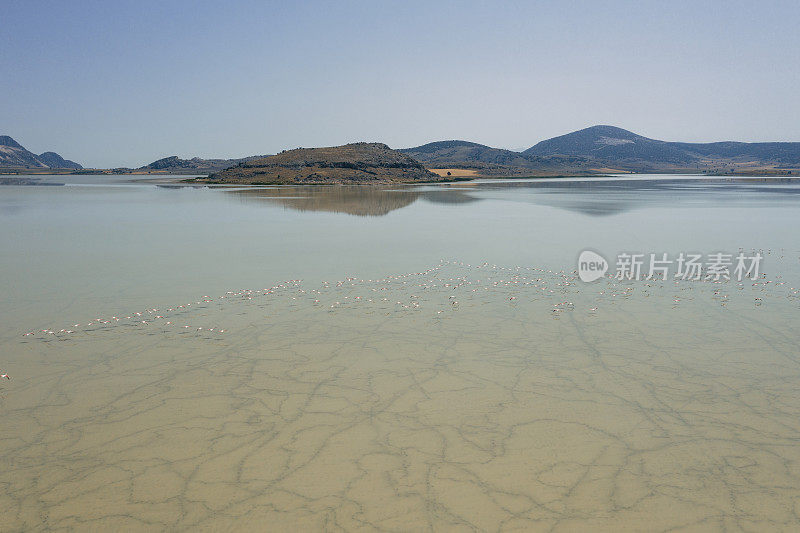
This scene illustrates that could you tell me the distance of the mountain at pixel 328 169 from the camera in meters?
118

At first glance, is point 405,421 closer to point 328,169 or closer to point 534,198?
point 534,198

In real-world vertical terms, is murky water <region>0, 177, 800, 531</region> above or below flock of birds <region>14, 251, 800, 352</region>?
below

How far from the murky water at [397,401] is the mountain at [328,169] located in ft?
328

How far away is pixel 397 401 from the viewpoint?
8.27 metres

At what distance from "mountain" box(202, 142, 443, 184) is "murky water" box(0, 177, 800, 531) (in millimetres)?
100049

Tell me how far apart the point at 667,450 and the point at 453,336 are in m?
5.31

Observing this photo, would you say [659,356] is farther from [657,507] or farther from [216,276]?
[216,276]
